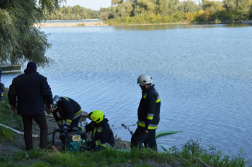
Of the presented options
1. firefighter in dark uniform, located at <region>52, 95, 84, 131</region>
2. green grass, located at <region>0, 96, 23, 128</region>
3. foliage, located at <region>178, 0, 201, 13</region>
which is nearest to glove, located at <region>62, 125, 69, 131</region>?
firefighter in dark uniform, located at <region>52, 95, 84, 131</region>

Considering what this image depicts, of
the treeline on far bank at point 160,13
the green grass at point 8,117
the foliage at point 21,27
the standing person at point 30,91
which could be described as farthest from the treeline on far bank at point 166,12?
the standing person at point 30,91

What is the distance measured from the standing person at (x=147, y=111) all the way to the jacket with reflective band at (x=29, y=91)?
1.80m

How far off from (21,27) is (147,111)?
6.22 meters

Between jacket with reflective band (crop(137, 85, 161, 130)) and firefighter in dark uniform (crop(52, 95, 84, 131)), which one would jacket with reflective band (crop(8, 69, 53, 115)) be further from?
jacket with reflective band (crop(137, 85, 161, 130))

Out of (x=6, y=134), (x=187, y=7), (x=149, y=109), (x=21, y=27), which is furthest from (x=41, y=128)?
(x=187, y=7)

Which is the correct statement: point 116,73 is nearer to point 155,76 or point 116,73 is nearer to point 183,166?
point 155,76

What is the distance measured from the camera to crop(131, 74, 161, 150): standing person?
16.7 feet

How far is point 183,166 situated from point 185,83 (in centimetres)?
1113

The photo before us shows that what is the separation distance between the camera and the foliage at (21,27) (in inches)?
327

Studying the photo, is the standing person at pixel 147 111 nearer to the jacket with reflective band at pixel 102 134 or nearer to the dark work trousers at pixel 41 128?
the jacket with reflective band at pixel 102 134

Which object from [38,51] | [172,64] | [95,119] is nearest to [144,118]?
[95,119]

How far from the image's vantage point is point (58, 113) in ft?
18.6

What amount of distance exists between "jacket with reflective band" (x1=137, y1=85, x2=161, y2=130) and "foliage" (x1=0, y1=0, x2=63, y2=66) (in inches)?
215

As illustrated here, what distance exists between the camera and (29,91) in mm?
4645
